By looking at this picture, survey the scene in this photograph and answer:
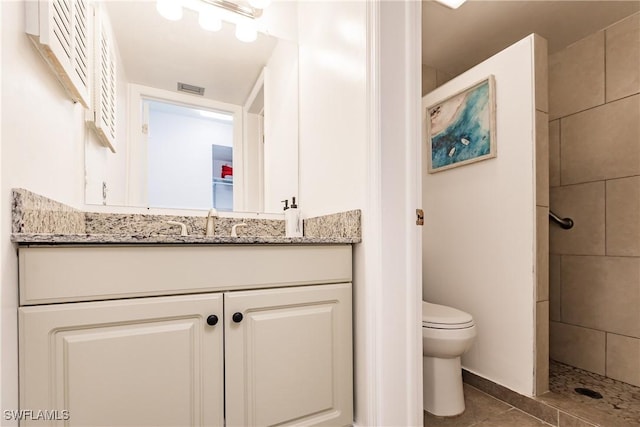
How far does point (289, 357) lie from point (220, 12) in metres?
1.65

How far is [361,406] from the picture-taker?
115cm

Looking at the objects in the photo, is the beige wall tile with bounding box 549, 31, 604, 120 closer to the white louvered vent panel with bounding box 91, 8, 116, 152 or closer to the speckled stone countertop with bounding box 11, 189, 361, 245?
the speckled stone countertop with bounding box 11, 189, 361, 245

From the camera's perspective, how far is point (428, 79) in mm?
2533

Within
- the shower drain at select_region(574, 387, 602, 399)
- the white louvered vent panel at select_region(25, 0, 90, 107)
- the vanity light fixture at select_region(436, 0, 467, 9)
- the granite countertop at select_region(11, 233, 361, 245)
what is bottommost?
the shower drain at select_region(574, 387, 602, 399)

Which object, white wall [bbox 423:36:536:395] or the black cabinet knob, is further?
white wall [bbox 423:36:536:395]

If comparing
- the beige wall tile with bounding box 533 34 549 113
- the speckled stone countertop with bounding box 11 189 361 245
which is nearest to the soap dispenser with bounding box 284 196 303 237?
the speckled stone countertop with bounding box 11 189 361 245

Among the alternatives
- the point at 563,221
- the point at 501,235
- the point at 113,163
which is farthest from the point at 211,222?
the point at 563,221

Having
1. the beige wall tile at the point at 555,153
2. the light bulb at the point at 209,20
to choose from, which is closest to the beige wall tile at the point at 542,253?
the beige wall tile at the point at 555,153

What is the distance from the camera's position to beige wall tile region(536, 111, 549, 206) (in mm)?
1528

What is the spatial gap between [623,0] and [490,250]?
161 centimetres

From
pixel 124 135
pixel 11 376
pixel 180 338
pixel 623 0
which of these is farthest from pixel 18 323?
pixel 623 0

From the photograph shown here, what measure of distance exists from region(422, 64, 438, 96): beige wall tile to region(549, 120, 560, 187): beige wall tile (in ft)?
2.93

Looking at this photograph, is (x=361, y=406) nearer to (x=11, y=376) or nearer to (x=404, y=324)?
(x=404, y=324)

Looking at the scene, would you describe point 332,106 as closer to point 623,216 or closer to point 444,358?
point 444,358
